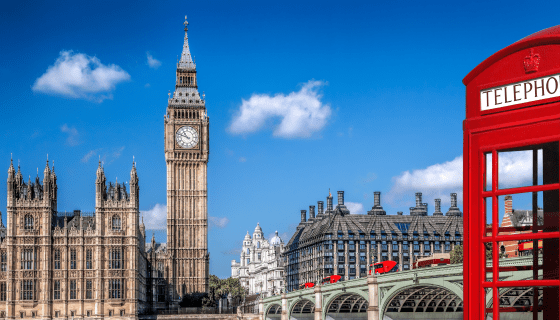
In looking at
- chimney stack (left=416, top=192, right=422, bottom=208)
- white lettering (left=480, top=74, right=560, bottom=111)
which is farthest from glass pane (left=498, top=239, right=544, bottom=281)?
chimney stack (left=416, top=192, right=422, bottom=208)

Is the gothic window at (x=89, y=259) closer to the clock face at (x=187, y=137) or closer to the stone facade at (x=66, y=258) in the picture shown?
the stone facade at (x=66, y=258)

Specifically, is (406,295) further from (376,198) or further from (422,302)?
(376,198)

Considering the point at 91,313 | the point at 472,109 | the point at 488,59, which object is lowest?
the point at 91,313

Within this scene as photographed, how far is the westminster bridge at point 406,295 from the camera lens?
153ft

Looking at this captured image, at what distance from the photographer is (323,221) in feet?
469

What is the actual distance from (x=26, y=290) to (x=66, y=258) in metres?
6.38

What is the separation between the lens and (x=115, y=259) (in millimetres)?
99750

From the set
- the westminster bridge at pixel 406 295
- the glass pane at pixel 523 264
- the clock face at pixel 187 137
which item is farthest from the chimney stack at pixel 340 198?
the glass pane at pixel 523 264

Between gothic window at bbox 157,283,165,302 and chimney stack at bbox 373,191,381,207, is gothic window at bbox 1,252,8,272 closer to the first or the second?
gothic window at bbox 157,283,165,302

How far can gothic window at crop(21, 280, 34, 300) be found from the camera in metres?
98.2

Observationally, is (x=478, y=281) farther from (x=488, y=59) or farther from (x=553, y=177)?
(x=488, y=59)

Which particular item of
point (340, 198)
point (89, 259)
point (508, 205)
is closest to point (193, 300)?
point (89, 259)

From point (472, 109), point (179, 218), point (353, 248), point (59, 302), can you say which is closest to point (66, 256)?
point (59, 302)

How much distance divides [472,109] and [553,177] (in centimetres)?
184
